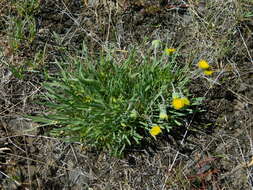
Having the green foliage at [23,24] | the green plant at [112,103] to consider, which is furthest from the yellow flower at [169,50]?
the green foliage at [23,24]

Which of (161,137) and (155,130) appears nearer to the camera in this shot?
(155,130)

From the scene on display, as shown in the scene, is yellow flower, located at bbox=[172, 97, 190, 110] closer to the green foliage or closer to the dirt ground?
the dirt ground

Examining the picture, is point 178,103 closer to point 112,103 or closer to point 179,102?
point 179,102

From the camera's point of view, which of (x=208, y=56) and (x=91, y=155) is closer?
(x=91, y=155)

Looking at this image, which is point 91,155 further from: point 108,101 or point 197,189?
point 197,189

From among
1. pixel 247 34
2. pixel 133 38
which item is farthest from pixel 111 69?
pixel 247 34

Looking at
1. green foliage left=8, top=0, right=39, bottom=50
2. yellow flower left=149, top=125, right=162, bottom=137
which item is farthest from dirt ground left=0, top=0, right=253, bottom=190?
yellow flower left=149, top=125, right=162, bottom=137

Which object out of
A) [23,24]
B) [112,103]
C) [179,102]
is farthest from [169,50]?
[23,24]
